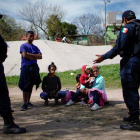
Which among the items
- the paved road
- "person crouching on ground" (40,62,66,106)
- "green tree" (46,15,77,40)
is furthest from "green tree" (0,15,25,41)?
"person crouching on ground" (40,62,66,106)

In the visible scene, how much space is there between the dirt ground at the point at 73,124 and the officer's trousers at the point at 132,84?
16.2 inches

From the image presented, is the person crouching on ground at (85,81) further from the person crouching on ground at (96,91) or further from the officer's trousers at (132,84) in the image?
the officer's trousers at (132,84)

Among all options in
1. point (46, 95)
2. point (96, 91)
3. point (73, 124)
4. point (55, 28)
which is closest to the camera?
point (73, 124)

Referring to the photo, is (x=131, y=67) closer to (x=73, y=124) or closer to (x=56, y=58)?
(x=73, y=124)

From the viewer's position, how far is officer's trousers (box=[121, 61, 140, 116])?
3.20 metres

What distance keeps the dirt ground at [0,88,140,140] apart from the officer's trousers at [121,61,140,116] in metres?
Answer: 0.41

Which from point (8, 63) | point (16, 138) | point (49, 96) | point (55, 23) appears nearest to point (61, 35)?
point (55, 23)

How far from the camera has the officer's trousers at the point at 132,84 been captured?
3.20 metres

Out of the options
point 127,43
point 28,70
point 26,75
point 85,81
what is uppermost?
point 127,43

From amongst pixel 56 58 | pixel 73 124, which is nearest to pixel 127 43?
pixel 73 124

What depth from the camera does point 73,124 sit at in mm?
3582

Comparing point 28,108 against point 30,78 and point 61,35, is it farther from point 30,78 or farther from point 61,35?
point 61,35

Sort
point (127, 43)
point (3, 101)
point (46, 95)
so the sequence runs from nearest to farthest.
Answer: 1. point (3, 101)
2. point (127, 43)
3. point (46, 95)

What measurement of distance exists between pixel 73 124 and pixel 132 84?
4.19 ft
